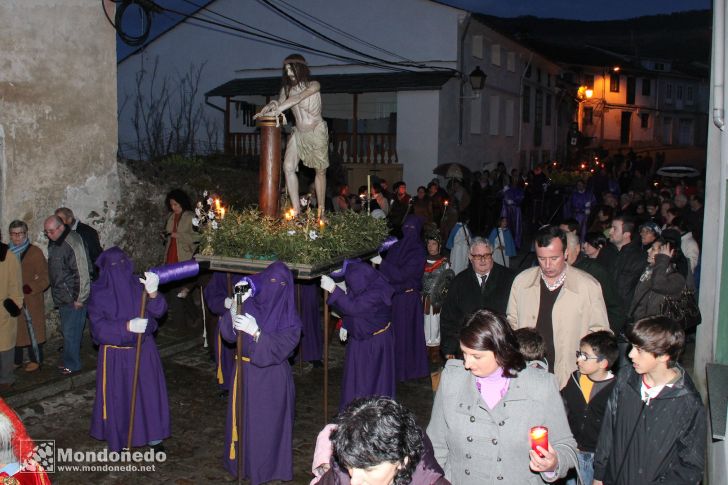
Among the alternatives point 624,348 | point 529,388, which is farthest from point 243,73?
point 529,388

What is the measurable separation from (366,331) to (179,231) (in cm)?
413

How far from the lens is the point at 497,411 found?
3.58 m

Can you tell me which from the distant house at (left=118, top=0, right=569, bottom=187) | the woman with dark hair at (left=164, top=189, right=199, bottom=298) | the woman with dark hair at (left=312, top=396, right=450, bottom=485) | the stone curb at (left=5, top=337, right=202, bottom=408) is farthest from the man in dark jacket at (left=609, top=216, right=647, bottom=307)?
the distant house at (left=118, top=0, right=569, bottom=187)

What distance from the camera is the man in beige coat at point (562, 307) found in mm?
5172

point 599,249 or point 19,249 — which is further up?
point 599,249

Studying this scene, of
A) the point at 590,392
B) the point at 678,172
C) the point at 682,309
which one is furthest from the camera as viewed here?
the point at 678,172

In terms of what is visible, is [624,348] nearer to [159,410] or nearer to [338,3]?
[159,410]

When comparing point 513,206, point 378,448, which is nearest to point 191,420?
point 378,448

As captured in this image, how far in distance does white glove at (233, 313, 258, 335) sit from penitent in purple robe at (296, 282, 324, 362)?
3.58m

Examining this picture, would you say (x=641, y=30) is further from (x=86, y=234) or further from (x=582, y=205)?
(x=86, y=234)

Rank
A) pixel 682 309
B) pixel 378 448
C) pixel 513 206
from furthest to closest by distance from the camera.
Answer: pixel 513 206, pixel 682 309, pixel 378 448

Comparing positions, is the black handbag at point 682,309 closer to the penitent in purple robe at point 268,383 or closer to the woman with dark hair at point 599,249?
the woman with dark hair at point 599,249

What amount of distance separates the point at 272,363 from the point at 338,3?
19987mm

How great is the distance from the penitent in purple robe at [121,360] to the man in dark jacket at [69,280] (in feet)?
7.63
